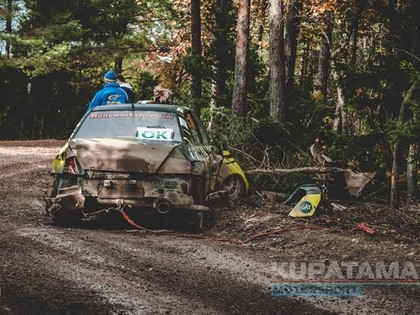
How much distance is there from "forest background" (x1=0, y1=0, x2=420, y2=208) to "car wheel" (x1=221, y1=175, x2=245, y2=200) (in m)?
0.99

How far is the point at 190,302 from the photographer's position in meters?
5.18

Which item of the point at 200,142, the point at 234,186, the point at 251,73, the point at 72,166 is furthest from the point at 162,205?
the point at 251,73

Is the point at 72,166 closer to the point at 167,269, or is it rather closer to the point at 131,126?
the point at 131,126

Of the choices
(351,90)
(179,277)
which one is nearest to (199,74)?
(351,90)

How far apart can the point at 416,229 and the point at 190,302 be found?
5.20 metres

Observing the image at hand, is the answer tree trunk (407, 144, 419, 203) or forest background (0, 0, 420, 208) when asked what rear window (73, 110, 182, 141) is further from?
tree trunk (407, 144, 419, 203)

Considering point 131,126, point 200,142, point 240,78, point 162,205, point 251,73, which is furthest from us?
point 251,73

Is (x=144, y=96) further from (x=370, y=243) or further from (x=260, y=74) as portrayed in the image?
(x=370, y=243)

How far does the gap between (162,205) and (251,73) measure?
1150 centimetres

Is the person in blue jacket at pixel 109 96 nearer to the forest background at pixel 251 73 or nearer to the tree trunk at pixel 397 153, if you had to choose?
the forest background at pixel 251 73

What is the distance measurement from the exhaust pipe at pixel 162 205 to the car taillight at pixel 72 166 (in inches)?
43.2

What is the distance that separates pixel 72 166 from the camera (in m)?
8.81

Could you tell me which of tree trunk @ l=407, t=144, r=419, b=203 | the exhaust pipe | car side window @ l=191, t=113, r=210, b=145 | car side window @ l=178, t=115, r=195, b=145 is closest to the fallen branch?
tree trunk @ l=407, t=144, r=419, b=203

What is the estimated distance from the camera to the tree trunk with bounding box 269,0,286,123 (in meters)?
16.8
